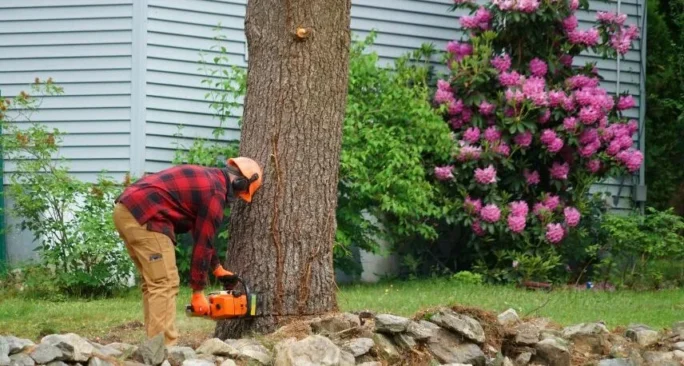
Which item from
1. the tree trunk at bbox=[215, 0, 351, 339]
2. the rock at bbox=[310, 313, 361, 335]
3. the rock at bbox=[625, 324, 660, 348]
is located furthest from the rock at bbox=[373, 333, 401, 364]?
the rock at bbox=[625, 324, 660, 348]

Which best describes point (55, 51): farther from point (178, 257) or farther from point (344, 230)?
point (344, 230)

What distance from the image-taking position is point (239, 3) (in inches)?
524

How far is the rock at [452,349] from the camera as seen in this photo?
7.42 metres

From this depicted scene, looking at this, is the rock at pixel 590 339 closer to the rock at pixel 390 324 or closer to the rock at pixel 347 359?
the rock at pixel 390 324

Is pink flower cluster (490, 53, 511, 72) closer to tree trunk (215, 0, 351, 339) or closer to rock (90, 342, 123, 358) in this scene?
tree trunk (215, 0, 351, 339)

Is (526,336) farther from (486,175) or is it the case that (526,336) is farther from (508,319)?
(486,175)

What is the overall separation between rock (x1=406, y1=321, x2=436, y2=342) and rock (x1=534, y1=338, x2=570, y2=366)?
2.45 ft

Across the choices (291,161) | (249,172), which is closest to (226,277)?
(249,172)

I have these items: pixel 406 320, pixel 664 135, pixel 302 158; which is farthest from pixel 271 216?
pixel 664 135

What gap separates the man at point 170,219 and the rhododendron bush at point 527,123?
224 inches

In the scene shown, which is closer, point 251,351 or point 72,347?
point 72,347

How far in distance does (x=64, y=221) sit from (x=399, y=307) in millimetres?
3759

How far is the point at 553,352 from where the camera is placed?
7672mm

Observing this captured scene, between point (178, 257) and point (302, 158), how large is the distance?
482 centimetres
